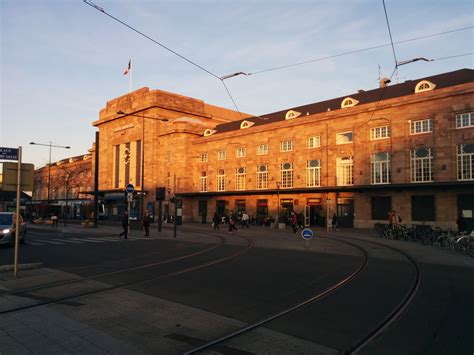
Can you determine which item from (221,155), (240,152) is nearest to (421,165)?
(240,152)

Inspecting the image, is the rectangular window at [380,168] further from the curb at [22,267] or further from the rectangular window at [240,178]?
the curb at [22,267]

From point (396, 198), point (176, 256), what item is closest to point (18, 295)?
point (176, 256)

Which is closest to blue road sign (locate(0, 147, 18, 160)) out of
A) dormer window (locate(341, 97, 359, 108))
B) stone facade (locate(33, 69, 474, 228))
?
stone facade (locate(33, 69, 474, 228))

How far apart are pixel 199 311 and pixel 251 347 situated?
1.97 metres

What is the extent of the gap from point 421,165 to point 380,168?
3.68 metres

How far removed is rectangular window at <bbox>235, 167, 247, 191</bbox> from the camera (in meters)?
46.6

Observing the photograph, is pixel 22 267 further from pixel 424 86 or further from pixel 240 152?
pixel 240 152

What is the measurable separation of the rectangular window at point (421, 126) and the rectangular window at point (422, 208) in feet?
18.7

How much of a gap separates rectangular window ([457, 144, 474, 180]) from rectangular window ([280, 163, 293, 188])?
54.9 ft

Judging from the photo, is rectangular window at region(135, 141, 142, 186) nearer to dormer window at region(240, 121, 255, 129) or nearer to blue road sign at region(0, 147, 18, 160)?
dormer window at region(240, 121, 255, 129)

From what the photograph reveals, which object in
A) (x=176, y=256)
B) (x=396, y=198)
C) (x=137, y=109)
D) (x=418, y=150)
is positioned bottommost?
(x=176, y=256)

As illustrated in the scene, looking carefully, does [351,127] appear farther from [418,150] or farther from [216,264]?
[216,264]

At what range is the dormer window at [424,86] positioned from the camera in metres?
32.0

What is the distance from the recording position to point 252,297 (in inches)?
314
